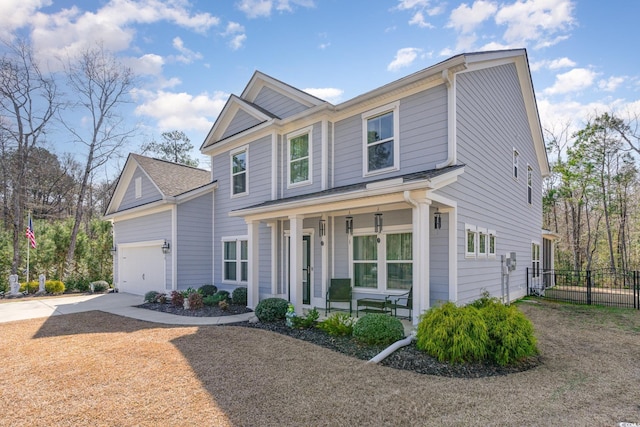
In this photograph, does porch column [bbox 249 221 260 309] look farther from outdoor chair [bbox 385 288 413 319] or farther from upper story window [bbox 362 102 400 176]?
outdoor chair [bbox 385 288 413 319]

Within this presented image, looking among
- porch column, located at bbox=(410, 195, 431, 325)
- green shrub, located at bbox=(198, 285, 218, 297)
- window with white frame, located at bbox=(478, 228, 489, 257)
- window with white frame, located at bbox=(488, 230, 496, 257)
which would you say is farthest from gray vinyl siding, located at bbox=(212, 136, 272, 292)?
window with white frame, located at bbox=(488, 230, 496, 257)

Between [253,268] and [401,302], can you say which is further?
[253,268]

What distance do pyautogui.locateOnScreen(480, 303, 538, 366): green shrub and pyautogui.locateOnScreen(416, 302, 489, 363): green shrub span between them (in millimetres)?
128

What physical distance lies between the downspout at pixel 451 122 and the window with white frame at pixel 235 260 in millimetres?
6845

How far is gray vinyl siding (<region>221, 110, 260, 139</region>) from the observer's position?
12.0m

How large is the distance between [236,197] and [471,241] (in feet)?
24.4

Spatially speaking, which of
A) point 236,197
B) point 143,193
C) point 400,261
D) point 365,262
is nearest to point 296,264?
point 365,262

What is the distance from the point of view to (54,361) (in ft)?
18.0

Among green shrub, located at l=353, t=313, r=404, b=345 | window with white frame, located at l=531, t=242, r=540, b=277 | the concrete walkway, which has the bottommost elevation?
the concrete walkway

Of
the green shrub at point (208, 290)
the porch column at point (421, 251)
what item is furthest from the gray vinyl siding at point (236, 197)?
the porch column at point (421, 251)

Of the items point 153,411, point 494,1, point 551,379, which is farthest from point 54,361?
point 494,1

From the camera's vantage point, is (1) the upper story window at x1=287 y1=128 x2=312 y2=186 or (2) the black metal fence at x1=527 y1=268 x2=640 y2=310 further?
(2) the black metal fence at x1=527 y1=268 x2=640 y2=310

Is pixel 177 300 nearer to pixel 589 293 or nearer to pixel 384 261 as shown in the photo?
pixel 384 261

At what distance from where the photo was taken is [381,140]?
341 inches
